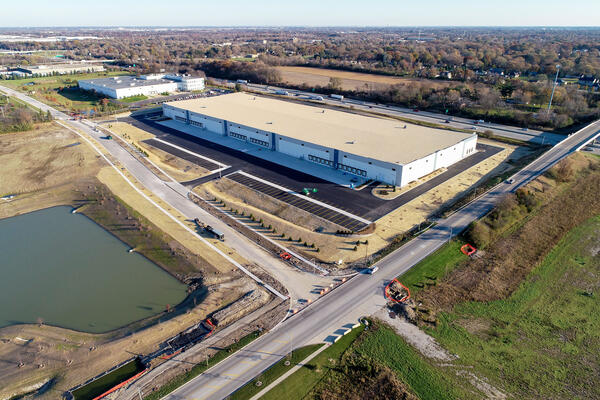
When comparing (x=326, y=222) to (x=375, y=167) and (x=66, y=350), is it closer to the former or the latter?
(x=375, y=167)

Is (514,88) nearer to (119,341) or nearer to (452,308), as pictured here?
(452,308)

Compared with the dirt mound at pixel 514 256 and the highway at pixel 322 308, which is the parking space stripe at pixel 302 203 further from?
the dirt mound at pixel 514 256

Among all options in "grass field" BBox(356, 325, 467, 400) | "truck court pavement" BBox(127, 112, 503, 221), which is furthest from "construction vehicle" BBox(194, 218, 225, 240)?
"grass field" BBox(356, 325, 467, 400)

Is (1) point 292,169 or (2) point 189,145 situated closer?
(1) point 292,169

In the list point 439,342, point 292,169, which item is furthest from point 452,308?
point 292,169

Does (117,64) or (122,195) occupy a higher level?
(117,64)

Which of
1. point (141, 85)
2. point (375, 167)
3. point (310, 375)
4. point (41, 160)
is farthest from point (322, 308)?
point (141, 85)

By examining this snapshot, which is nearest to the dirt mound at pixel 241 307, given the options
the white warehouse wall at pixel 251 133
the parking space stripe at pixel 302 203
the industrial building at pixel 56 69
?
the parking space stripe at pixel 302 203
